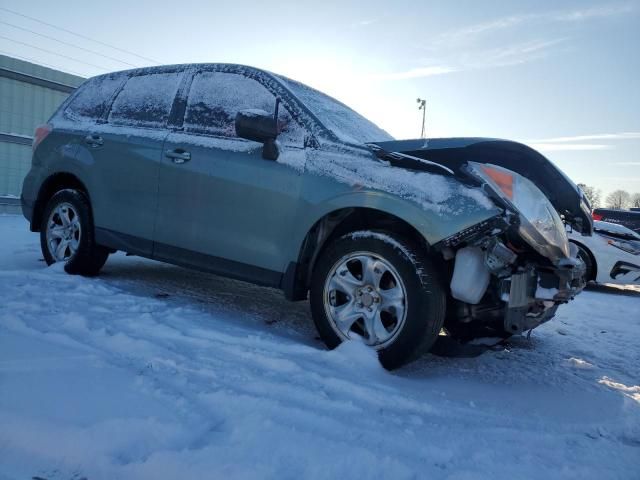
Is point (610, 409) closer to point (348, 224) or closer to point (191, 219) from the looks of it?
point (348, 224)

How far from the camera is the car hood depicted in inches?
103

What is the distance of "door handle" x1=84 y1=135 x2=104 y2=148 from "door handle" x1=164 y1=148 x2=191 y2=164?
837 millimetres

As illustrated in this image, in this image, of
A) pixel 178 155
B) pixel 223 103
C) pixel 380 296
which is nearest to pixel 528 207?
pixel 380 296

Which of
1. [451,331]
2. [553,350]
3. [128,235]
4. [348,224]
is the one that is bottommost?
[553,350]

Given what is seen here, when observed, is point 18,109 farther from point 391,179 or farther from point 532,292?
point 532,292

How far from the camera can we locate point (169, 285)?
14.0 feet

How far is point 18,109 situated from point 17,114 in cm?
13

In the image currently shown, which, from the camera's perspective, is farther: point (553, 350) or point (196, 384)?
point (553, 350)

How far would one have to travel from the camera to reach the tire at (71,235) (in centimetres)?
401

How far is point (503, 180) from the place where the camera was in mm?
2445

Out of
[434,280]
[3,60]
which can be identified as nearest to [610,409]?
[434,280]

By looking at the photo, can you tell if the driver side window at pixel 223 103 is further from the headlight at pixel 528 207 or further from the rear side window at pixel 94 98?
the headlight at pixel 528 207

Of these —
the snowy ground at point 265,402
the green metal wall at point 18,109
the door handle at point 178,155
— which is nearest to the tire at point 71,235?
the snowy ground at point 265,402

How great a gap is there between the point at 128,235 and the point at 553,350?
3.41m
